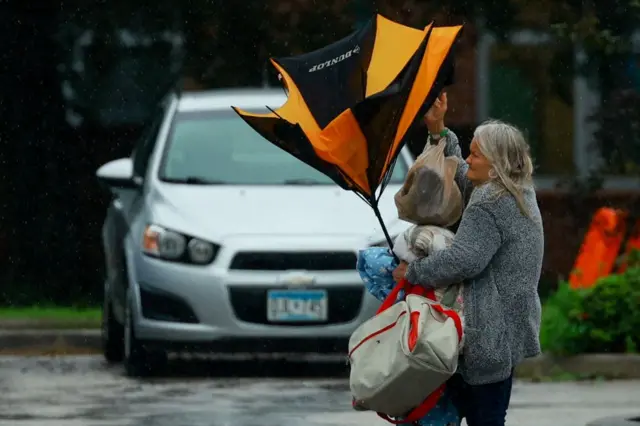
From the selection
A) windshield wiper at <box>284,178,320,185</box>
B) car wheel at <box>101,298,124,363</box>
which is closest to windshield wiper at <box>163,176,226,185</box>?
windshield wiper at <box>284,178,320,185</box>

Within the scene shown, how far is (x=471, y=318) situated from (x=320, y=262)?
5116 mm

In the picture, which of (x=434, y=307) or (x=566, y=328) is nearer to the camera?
(x=434, y=307)

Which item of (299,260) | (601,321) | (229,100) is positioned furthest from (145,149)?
(601,321)

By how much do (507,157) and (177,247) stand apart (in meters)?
5.30

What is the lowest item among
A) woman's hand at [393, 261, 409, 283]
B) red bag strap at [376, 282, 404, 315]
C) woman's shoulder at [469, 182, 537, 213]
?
red bag strap at [376, 282, 404, 315]

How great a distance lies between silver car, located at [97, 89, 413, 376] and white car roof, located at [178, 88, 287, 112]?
80 centimetres

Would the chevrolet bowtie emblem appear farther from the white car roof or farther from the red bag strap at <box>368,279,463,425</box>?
the red bag strap at <box>368,279,463,425</box>

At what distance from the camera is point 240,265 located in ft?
36.4

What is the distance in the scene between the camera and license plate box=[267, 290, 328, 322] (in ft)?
36.1

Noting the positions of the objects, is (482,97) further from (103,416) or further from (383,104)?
(383,104)

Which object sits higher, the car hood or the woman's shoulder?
the woman's shoulder

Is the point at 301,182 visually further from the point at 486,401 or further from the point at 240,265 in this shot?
the point at 486,401

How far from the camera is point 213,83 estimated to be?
648 inches

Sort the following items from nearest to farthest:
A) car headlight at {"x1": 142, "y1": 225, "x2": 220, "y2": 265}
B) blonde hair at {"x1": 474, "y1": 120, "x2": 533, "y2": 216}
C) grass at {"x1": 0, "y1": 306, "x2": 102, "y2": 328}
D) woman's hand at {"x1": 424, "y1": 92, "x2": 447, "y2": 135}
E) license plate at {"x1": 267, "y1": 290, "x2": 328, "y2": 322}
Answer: blonde hair at {"x1": 474, "y1": 120, "x2": 533, "y2": 216}
woman's hand at {"x1": 424, "y1": 92, "x2": 447, "y2": 135}
license plate at {"x1": 267, "y1": 290, "x2": 328, "y2": 322}
car headlight at {"x1": 142, "y1": 225, "x2": 220, "y2": 265}
grass at {"x1": 0, "y1": 306, "x2": 102, "y2": 328}
